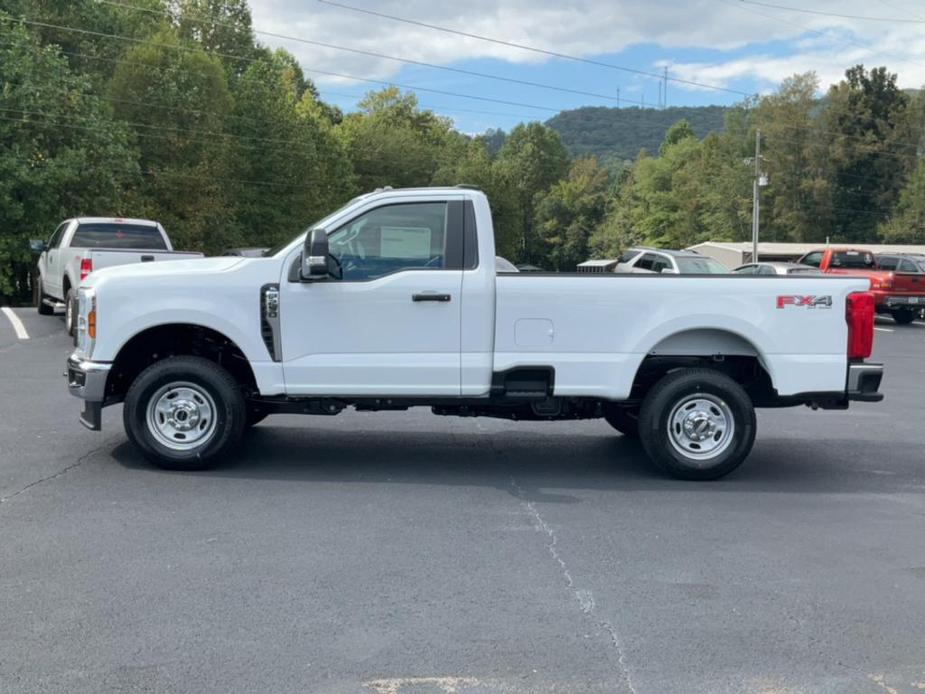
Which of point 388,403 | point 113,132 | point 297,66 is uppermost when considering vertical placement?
point 297,66

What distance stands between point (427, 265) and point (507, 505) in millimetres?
1929

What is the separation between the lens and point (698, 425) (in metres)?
7.57

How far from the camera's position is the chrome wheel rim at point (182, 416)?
7465 millimetres

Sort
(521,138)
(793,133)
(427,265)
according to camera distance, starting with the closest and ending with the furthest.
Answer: (427,265) < (793,133) < (521,138)

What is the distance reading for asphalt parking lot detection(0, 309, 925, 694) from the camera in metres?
4.12

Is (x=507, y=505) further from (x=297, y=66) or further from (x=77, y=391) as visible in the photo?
(x=297, y=66)

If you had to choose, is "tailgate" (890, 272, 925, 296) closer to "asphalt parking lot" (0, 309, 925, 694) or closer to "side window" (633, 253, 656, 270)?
"side window" (633, 253, 656, 270)

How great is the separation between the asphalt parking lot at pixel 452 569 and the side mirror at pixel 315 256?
5.06ft

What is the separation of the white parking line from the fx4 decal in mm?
13133

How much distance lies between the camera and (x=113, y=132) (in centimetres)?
3384

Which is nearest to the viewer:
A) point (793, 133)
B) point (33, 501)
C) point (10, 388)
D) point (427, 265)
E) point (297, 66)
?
point (33, 501)

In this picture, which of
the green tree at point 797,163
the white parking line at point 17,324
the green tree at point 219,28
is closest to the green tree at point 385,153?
the green tree at point 219,28

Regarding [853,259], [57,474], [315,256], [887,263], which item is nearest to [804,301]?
[315,256]

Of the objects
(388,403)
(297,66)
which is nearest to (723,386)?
(388,403)
